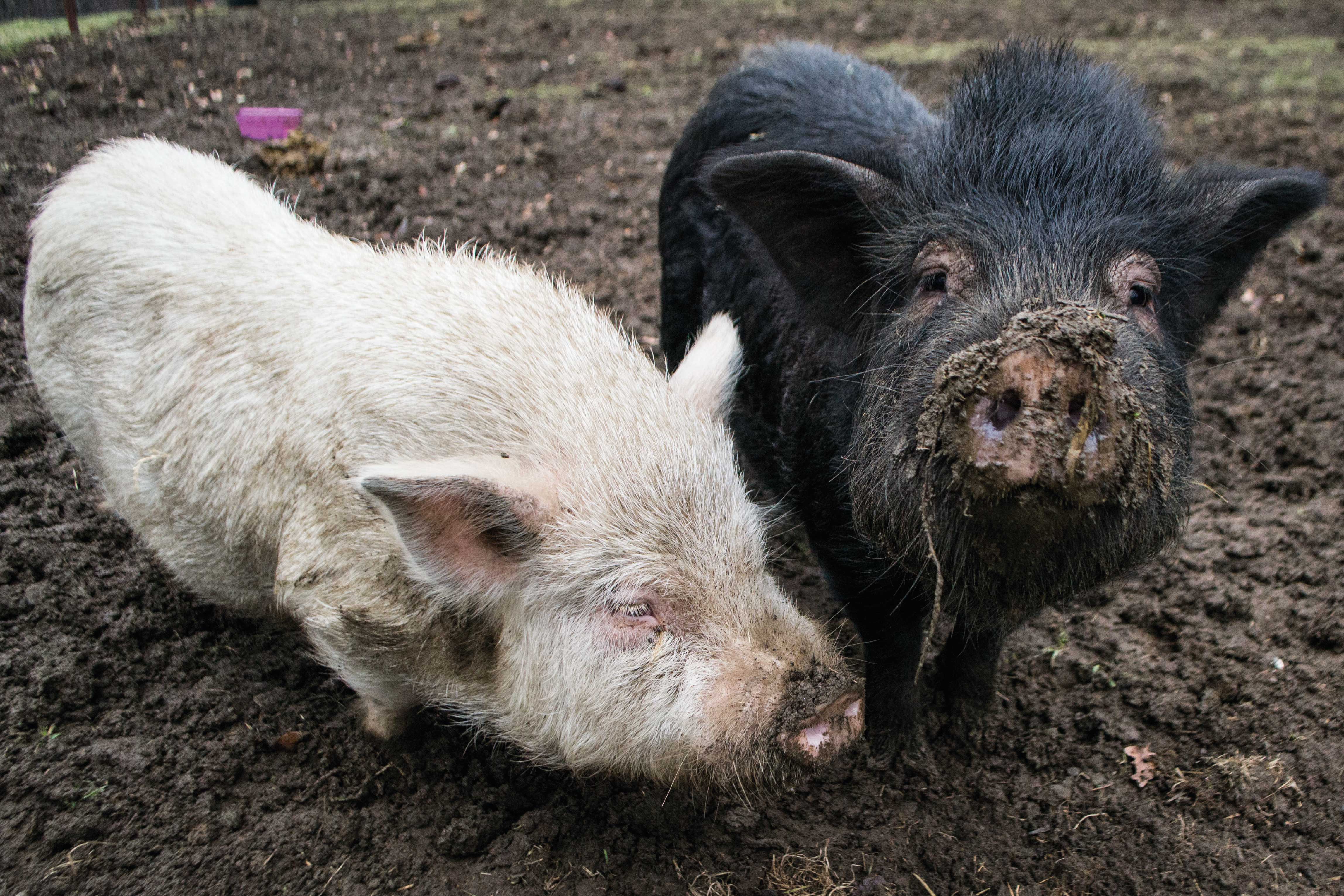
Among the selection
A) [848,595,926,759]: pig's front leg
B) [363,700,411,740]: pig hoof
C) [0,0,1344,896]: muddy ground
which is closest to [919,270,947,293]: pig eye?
[848,595,926,759]: pig's front leg

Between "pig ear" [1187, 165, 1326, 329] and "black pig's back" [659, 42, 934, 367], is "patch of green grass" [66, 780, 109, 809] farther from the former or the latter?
"pig ear" [1187, 165, 1326, 329]

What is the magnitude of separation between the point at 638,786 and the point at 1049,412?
77.5 inches

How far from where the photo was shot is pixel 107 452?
3545 millimetres

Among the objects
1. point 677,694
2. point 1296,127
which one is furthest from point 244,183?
point 1296,127

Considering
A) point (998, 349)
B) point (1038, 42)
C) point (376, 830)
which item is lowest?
point (376, 830)

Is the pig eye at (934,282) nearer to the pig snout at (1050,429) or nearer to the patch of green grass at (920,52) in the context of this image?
the pig snout at (1050,429)

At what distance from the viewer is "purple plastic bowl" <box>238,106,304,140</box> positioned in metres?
6.52

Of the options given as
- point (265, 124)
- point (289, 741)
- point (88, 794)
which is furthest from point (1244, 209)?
point (265, 124)

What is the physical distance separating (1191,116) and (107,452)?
322 inches

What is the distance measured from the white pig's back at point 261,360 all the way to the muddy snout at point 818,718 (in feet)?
2.86

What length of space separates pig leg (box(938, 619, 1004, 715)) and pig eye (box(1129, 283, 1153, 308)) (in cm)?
130

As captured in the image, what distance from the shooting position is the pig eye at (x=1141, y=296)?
2.67m

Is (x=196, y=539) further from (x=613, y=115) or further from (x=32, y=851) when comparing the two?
(x=613, y=115)

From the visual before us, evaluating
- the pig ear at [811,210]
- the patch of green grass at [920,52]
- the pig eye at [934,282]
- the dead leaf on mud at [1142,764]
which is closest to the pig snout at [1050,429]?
the pig eye at [934,282]
